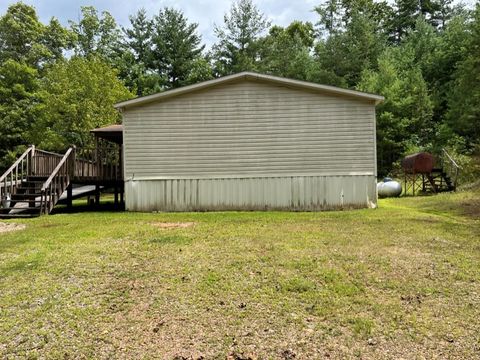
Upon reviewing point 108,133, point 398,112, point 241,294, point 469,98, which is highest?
point 469,98

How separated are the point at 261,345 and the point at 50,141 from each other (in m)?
22.4

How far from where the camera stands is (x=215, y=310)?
4078mm

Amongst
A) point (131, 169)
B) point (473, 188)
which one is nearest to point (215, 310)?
point (131, 169)

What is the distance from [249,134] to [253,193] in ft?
6.15

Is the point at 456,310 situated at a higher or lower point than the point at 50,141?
lower

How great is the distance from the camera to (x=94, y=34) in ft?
110

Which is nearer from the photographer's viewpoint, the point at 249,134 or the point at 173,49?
the point at 249,134

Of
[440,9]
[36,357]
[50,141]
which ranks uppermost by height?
[440,9]

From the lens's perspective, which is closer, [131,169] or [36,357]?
[36,357]

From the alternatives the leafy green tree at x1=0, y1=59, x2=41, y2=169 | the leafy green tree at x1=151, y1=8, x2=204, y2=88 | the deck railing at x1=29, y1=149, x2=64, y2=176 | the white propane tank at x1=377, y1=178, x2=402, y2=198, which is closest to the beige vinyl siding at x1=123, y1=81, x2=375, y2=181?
the deck railing at x1=29, y1=149, x2=64, y2=176

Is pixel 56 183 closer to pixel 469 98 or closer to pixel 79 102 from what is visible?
pixel 79 102

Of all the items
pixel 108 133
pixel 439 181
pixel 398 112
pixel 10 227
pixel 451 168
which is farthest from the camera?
pixel 398 112

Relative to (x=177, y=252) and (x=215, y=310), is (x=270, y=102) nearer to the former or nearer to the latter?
(x=177, y=252)

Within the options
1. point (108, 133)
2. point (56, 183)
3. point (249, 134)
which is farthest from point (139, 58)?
point (249, 134)
